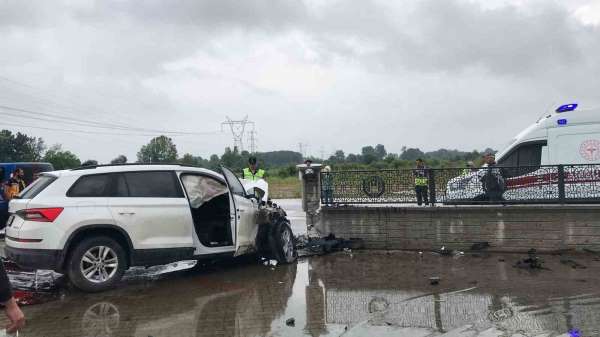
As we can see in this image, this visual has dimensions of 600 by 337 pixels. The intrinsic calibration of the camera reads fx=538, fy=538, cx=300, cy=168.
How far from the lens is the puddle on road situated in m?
5.59

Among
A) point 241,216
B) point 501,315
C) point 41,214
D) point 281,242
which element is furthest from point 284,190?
point 501,315

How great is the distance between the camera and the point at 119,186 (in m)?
7.62

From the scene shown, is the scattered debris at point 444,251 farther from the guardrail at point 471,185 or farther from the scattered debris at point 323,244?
the scattered debris at point 323,244

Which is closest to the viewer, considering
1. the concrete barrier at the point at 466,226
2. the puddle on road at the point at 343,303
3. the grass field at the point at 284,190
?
the puddle on road at the point at 343,303

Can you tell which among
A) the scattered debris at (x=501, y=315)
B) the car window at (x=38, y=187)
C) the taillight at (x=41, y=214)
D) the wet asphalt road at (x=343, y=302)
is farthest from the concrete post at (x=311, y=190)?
the scattered debris at (x=501, y=315)

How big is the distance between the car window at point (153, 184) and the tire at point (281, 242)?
1889 mm

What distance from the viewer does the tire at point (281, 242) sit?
912cm

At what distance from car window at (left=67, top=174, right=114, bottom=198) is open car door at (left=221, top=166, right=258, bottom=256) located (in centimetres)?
182

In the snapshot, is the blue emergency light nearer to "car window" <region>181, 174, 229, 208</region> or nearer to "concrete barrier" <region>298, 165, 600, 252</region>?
"concrete barrier" <region>298, 165, 600, 252</region>

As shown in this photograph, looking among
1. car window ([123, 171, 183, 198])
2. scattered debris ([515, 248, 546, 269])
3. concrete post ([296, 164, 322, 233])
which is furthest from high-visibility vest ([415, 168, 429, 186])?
car window ([123, 171, 183, 198])

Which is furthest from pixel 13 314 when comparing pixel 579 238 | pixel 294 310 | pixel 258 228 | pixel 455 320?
pixel 579 238

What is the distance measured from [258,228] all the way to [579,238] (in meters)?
5.65

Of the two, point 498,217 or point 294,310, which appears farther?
point 498,217

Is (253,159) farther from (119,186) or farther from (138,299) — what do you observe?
(138,299)
